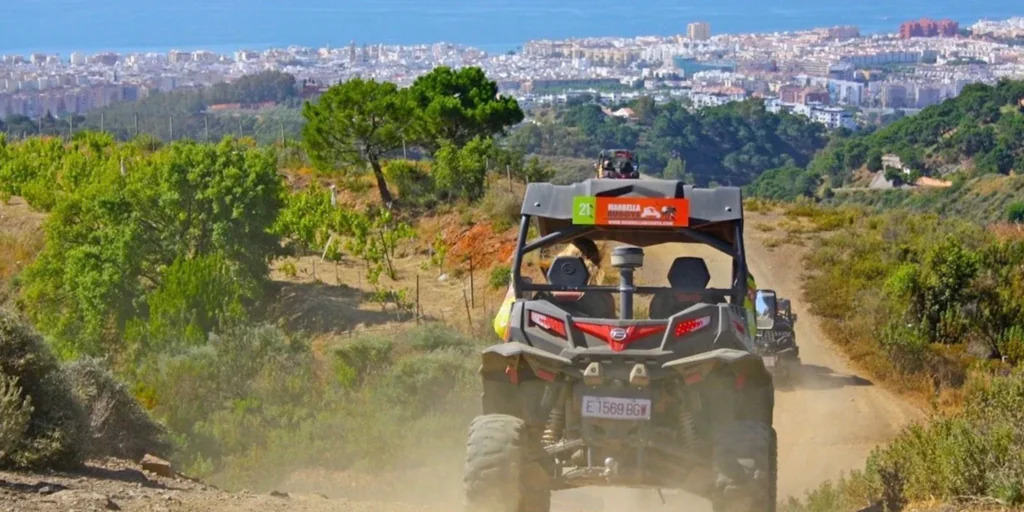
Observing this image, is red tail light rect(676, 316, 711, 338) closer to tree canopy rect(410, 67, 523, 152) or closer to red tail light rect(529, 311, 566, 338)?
red tail light rect(529, 311, 566, 338)

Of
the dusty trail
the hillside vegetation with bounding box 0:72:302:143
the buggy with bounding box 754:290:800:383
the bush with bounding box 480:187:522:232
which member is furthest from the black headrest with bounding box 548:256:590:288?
the hillside vegetation with bounding box 0:72:302:143

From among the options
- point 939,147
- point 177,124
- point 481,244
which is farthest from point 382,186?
point 939,147

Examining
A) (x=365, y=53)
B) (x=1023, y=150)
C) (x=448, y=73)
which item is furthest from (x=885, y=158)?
(x=365, y=53)

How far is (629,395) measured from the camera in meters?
8.58

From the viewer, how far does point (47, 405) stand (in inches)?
421

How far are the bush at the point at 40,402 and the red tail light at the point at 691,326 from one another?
463 centimetres

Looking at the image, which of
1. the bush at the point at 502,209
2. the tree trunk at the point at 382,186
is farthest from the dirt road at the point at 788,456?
the tree trunk at the point at 382,186

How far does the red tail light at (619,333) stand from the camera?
8.70m

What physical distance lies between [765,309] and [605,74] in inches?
5571

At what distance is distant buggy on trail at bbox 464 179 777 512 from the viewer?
8602mm

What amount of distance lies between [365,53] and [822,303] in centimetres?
14963

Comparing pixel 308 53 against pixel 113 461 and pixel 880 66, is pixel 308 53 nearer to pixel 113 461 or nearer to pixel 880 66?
pixel 880 66

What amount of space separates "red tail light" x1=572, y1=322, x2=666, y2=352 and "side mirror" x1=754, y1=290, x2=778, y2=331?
1640mm

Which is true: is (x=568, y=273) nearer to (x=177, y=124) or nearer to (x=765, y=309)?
(x=765, y=309)
